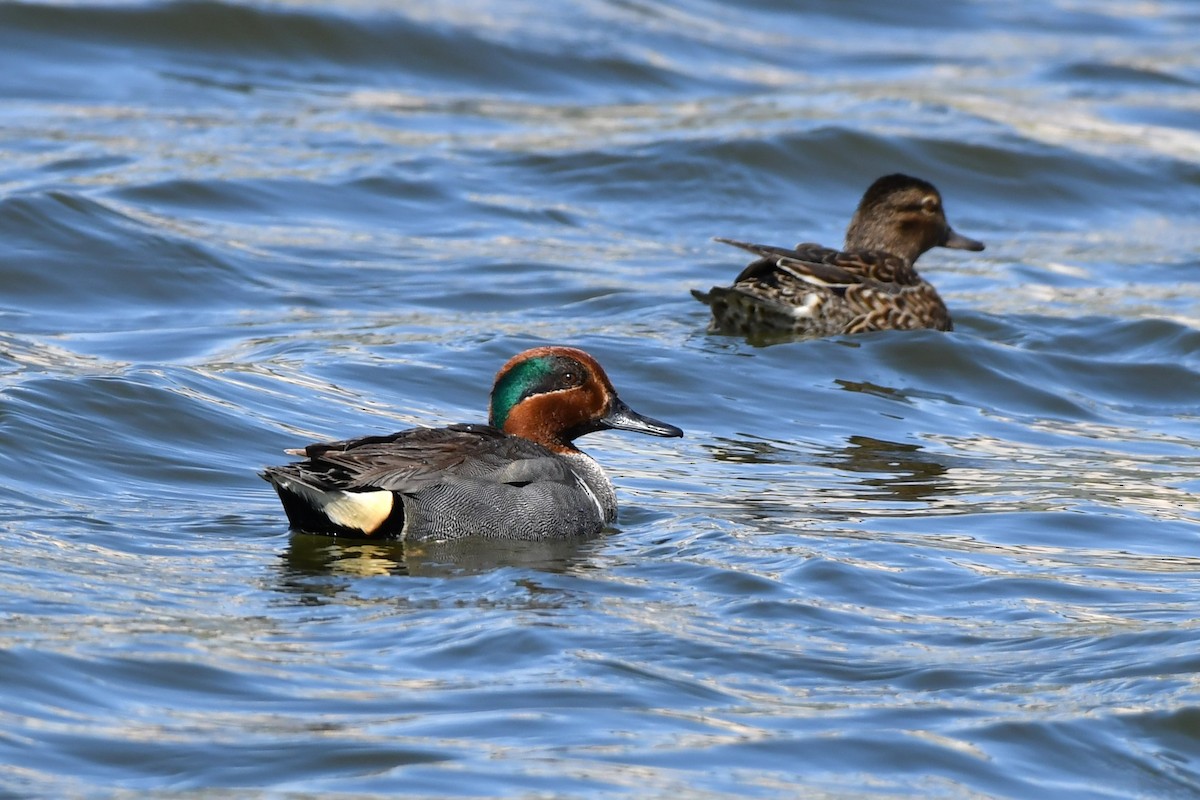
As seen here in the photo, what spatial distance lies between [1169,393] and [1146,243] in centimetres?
496

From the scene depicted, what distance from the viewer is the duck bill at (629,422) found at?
862cm

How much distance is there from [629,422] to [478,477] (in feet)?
3.51

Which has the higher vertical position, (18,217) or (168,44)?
(168,44)

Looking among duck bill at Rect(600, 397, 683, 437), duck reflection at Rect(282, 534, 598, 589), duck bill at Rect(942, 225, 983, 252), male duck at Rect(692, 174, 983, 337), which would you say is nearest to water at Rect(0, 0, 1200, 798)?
duck reflection at Rect(282, 534, 598, 589)

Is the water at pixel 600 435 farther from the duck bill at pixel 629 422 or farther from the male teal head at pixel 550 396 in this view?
the male teal head at pixel 550 396

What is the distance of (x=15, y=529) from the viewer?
7508 millimetres

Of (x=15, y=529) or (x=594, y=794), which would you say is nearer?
(x=594, y=794)

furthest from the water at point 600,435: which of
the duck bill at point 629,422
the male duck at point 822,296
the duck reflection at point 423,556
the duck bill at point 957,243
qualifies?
the duck bill at point 957,243

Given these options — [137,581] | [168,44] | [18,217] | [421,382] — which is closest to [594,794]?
[137,581]

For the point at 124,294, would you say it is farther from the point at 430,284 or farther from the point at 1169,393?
the point at 1169,393

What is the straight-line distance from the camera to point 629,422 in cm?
867

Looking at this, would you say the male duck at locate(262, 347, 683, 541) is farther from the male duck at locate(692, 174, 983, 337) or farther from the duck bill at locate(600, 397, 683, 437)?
the male duck at locate(692, 174, 983, 337)

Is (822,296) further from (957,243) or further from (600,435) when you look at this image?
(600,435)

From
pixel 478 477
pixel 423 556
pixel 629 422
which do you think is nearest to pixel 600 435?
pixel 629 422
